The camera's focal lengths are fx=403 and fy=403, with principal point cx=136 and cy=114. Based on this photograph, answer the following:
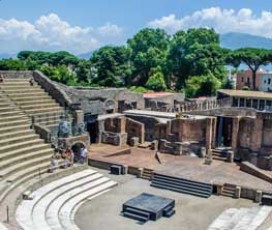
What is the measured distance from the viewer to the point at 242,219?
1572cm

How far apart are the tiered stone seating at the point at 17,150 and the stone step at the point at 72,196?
1.76 meters

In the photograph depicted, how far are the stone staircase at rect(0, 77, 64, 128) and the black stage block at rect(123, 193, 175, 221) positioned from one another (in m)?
8.02

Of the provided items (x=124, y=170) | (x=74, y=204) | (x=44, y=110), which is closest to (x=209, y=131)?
(x=124, y=170)

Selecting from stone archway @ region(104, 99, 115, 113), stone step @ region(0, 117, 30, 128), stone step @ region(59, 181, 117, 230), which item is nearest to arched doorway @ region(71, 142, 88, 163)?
stone step @ region(59, 181, 117, 230)

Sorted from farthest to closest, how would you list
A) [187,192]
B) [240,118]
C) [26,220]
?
[240,118] → [187,192] → [26,220]

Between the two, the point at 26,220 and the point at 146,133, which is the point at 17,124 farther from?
the point at 146,133

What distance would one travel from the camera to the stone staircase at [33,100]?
22609mm

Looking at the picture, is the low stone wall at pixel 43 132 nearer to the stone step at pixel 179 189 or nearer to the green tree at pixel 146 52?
the stone step at pixel 179 189

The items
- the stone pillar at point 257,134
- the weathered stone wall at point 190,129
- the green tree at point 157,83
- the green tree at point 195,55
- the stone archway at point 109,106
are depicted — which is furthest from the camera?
the green tree at point 157,83

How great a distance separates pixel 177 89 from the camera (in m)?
54.8

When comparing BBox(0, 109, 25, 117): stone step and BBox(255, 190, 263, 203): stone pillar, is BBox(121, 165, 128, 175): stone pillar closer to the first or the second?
BBox(0, 109, 25, 117): stone step

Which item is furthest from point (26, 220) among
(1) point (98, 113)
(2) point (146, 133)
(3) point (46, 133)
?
(2) point (146, 133)

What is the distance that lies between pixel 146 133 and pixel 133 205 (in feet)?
44.4

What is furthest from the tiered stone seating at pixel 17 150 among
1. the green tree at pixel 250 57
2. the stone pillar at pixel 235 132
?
the green tree at pixel 250 57
